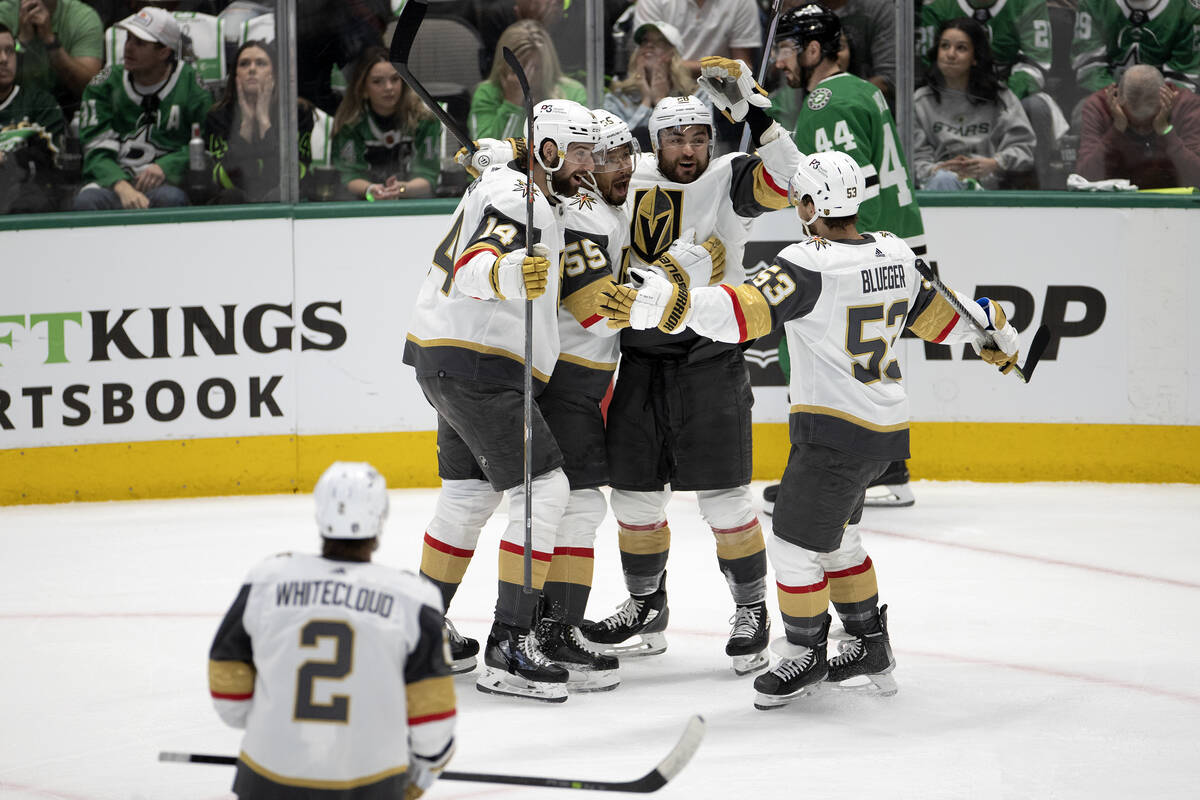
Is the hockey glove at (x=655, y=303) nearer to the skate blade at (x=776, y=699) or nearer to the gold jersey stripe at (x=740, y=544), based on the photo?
the gold jersey stripe at (x=740, y=544)

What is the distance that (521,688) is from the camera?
365 centimetres

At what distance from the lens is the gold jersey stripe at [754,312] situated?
332 centimetres

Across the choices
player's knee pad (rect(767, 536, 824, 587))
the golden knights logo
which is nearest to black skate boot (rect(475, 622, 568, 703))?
player's knee pad (rect(767, 536, 824, 587))

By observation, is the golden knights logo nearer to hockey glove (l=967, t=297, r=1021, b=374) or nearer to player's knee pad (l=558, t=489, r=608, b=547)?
player's knee pad (l=558, t=489, r=608, b=547)

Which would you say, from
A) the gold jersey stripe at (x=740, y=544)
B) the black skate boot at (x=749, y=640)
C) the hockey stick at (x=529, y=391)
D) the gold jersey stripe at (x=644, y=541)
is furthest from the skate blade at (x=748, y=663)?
the hockey stick at (x=529, y=391)

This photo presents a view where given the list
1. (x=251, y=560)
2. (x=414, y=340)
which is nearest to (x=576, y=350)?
(x=414, y=340)

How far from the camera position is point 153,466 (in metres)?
6.22

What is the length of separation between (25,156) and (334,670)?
475 cm

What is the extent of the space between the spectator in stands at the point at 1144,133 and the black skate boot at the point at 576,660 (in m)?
3.71

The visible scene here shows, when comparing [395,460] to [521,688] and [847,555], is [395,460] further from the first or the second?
[847,555]

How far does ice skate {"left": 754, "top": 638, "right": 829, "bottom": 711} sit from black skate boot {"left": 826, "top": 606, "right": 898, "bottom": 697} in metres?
0.08

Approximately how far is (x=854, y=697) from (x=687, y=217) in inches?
52.8

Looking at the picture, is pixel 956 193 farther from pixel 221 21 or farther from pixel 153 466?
pixel 153 466

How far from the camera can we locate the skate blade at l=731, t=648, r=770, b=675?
3885mm
